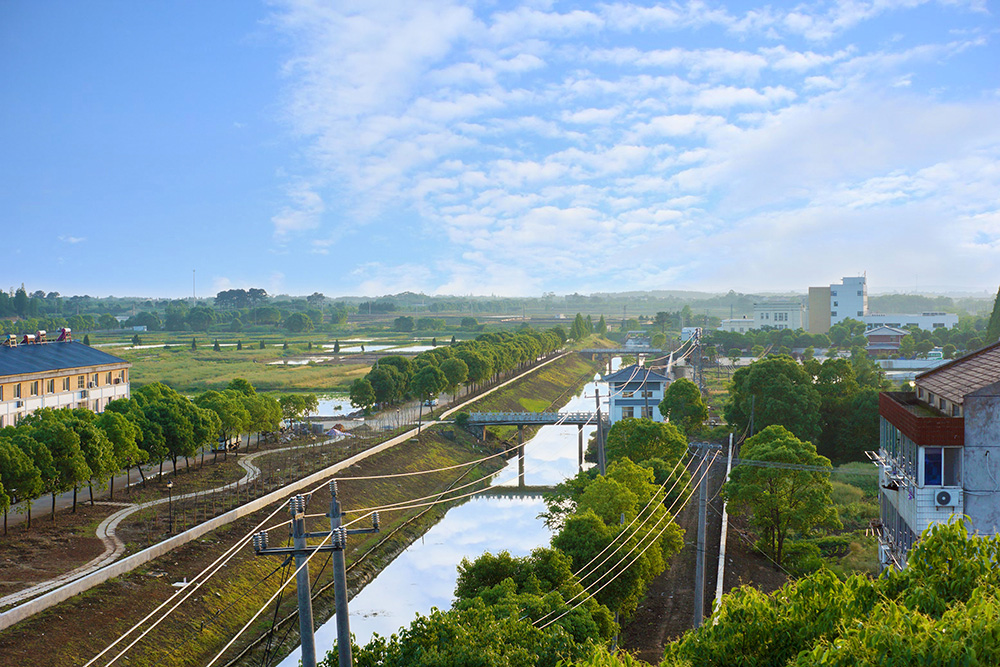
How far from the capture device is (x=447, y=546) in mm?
31734

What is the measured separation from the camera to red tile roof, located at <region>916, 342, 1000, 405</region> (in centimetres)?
1609

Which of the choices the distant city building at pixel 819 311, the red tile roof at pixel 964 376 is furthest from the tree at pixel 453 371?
the distant city building at pixel 819 311

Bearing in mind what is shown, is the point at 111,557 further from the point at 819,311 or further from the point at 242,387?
the point at 819,311

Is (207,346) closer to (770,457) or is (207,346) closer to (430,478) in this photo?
(430,478)

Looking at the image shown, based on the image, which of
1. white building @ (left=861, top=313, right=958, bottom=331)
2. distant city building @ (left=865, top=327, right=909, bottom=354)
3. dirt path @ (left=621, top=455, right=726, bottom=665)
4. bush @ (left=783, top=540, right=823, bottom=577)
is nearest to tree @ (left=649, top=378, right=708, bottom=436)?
dirt path @ (left=621, top=455, right=726, bottom=665)

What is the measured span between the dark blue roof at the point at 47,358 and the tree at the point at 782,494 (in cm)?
3255

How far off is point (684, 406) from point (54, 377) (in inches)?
1267

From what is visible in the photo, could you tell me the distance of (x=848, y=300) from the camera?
380 ft

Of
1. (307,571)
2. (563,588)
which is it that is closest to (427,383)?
(563,588)

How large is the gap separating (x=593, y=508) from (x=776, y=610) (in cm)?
1346

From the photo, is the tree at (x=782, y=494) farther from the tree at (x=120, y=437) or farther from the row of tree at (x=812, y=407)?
the tree at (x=120, y=437)

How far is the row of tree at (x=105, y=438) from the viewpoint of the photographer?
23.6m

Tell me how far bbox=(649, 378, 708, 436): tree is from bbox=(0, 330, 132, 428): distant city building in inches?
1164

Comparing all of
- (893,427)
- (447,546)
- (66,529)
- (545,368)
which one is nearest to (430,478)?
(447,546)
